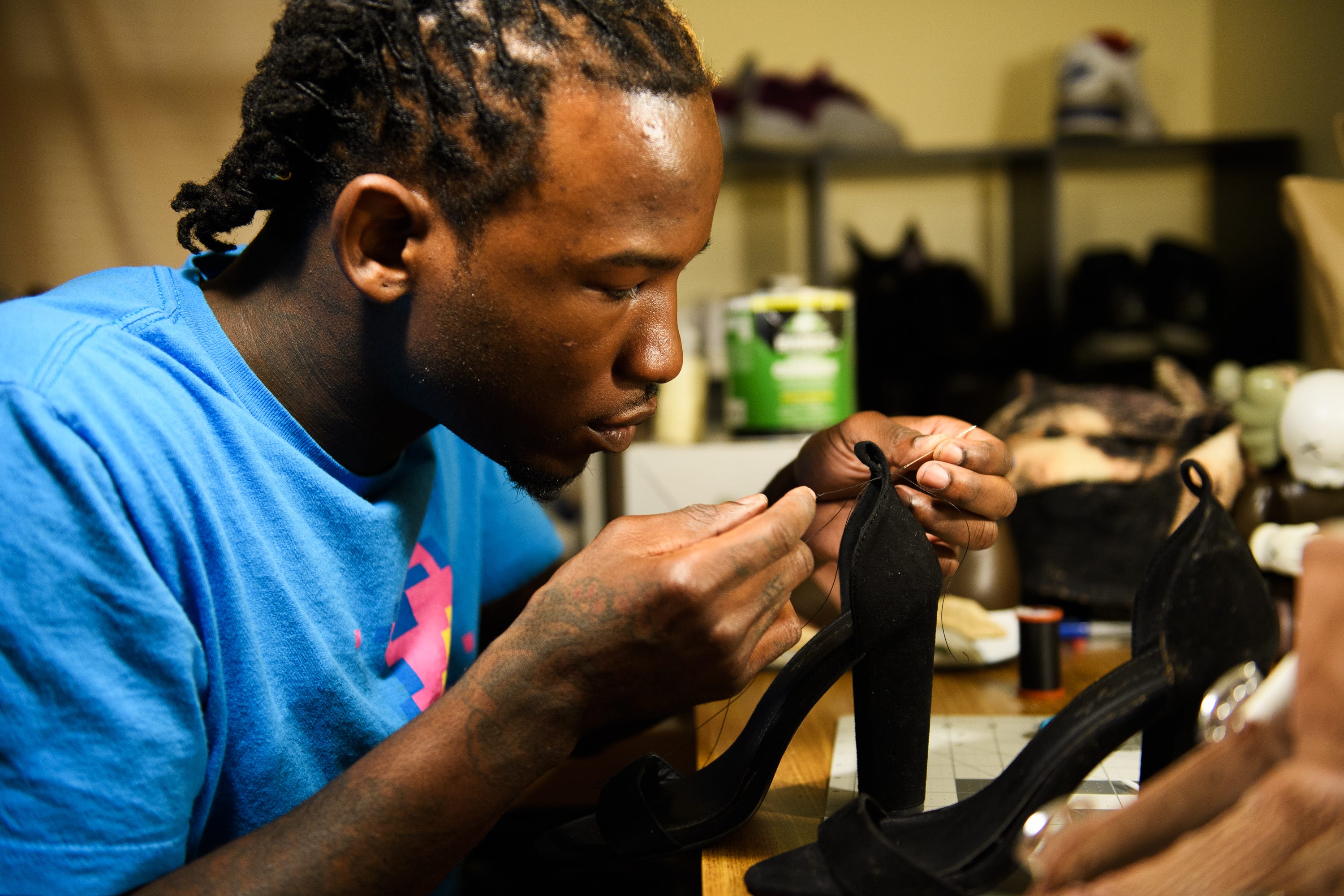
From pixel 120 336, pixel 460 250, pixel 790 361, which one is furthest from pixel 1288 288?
pixel 120 336

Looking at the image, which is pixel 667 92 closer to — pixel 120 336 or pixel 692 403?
pixel 120 336

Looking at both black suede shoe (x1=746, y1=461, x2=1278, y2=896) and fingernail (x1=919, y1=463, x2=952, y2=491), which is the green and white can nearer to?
fingernail (x1=919, y1=463, x2=952, y2=491)

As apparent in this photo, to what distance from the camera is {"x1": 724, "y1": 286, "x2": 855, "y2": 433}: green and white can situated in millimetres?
1570

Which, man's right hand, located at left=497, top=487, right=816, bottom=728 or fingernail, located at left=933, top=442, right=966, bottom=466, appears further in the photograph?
fingernail, located at left=933, top=442, right=966, bottom=466

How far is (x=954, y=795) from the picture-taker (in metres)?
0.72

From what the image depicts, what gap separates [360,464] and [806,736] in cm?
46

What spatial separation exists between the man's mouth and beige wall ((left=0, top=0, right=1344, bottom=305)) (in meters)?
2.20

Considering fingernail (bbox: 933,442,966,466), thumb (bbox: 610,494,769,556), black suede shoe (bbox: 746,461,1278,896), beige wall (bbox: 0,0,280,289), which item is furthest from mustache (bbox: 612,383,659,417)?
beige wall (bbox: 0,0,280,289)

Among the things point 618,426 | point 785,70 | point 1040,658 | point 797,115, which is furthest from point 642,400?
point 785,70

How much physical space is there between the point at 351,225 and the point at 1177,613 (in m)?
0.58

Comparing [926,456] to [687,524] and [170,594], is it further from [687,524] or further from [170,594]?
[170,594]

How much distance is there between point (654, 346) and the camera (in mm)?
732

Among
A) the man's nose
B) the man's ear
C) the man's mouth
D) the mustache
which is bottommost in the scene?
the man's mouth

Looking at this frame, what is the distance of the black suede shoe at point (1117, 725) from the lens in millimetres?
527
